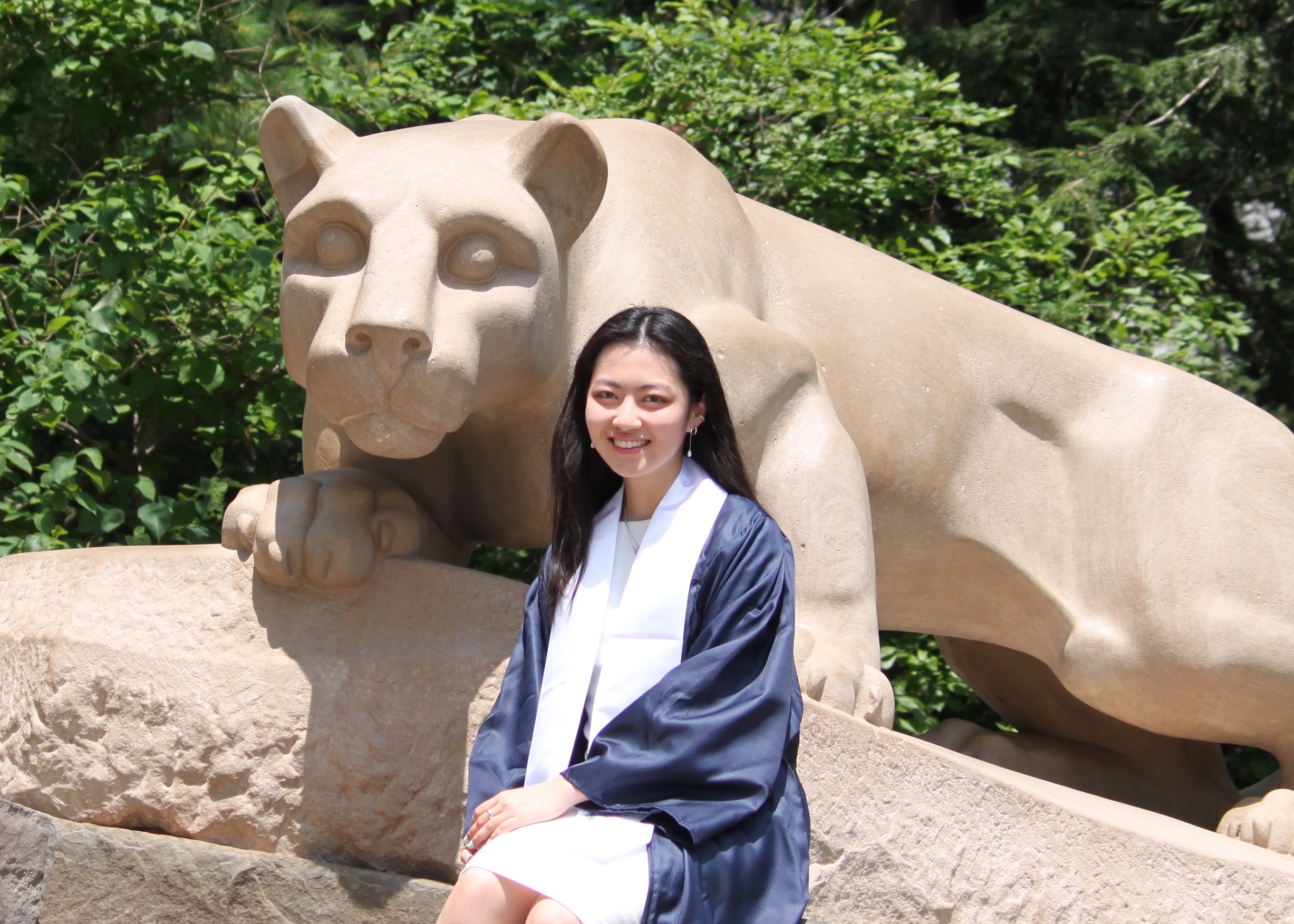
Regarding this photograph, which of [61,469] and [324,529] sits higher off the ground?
[324,529]

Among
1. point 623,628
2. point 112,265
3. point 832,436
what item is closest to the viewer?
point 623,628

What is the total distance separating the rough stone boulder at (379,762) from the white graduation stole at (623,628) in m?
0.57

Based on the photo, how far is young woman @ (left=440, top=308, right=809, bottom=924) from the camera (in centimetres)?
170

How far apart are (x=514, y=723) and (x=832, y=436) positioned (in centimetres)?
98

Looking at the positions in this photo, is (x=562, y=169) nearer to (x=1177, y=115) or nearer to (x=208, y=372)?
(x=208, y=372)

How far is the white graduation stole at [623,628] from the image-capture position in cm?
185

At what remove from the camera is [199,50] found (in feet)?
14.8

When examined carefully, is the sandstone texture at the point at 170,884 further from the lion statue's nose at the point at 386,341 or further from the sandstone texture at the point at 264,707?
the lion statue's nose at the point at 386,341

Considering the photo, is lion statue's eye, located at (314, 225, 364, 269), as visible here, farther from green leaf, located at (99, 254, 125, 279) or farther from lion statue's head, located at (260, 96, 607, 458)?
green leaf, located at (99, 254, 125, 279)

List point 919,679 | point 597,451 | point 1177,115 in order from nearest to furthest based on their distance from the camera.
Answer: point 597,451 → point 919,679 → point 1177,115

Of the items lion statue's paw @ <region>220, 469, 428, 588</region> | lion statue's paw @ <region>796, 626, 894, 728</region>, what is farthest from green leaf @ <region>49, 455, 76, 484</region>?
lion statue's paw @ <region>796, 626, 894, 728</region>

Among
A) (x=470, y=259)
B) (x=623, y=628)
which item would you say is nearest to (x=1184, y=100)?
(x=470, y=259)

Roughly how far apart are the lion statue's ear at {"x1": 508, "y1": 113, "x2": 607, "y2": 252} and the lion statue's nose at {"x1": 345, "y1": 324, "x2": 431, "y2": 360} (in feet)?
1.32

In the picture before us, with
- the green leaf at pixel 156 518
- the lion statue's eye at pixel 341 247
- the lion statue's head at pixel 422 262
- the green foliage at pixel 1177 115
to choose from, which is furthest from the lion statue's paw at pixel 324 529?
the green foliage at pixel 1177 115
